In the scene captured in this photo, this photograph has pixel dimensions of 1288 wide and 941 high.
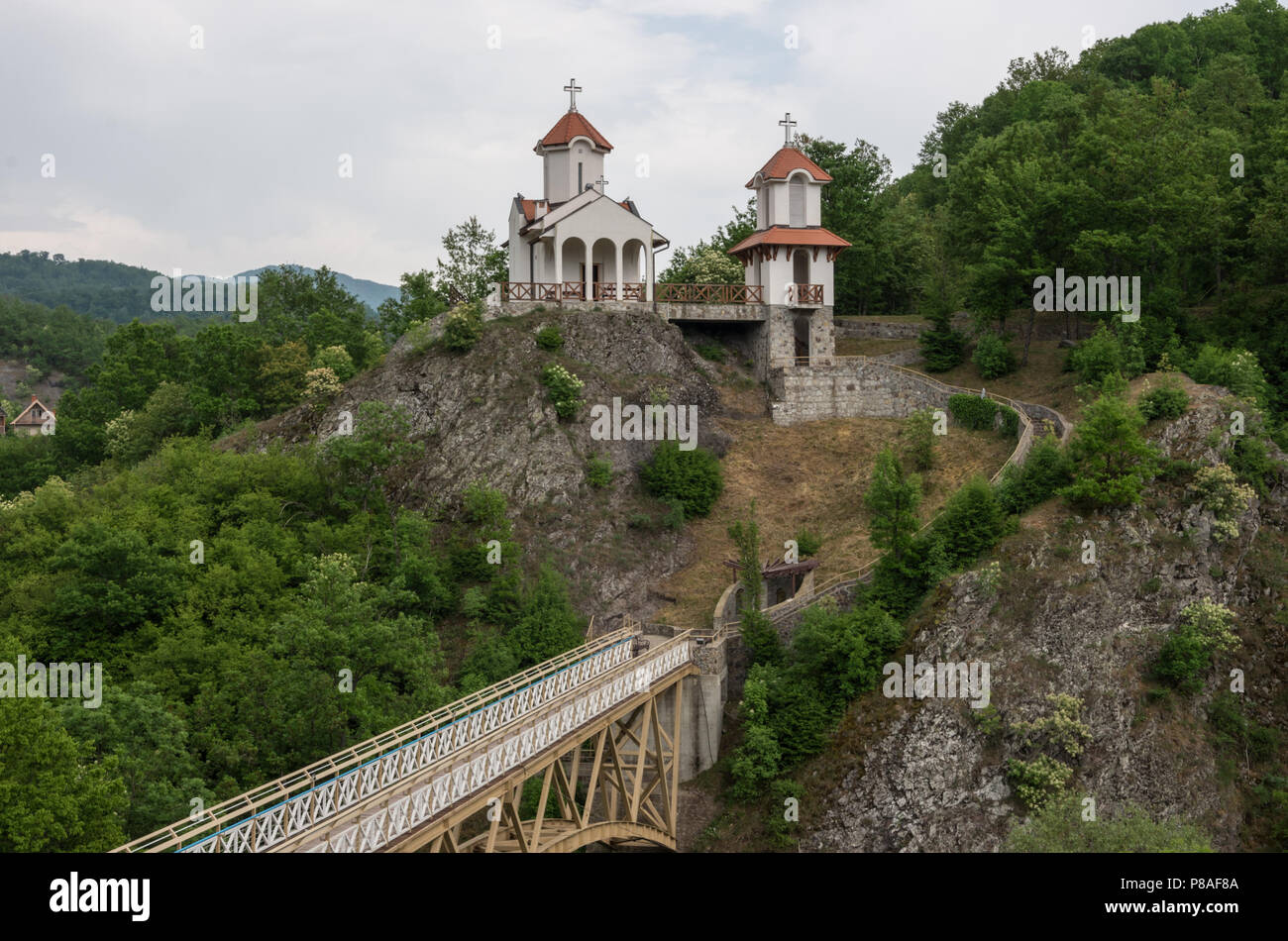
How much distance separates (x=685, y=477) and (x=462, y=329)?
11.7 meters

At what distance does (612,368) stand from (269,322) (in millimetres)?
35513

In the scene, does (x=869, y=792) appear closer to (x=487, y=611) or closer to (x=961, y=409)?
(x=487, y=611)

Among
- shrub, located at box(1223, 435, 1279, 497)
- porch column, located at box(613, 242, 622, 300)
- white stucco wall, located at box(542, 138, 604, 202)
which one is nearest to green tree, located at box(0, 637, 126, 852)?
porch column, located at box(613, 242, 622, 300)

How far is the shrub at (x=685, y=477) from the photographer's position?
46.8m

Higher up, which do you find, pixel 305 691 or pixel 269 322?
pixel 269 322

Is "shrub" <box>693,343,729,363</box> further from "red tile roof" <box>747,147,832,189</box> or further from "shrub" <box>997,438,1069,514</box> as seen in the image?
"shrub" <box>997,438,1069,514</box>

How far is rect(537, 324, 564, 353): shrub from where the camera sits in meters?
49.7

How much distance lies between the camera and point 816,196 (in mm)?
54469

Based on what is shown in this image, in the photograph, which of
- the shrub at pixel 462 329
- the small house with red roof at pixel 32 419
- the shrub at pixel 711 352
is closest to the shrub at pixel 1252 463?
the shrub at pixel 711 352

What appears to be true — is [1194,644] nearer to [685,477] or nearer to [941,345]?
[685,477]

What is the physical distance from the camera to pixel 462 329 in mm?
49719

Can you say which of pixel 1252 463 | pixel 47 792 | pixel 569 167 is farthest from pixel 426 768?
pixel 569 167

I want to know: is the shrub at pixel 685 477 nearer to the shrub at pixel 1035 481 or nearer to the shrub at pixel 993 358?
the shrub at pixel 1035 481

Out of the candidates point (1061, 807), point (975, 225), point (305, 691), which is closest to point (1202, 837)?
point (1061, 807)
